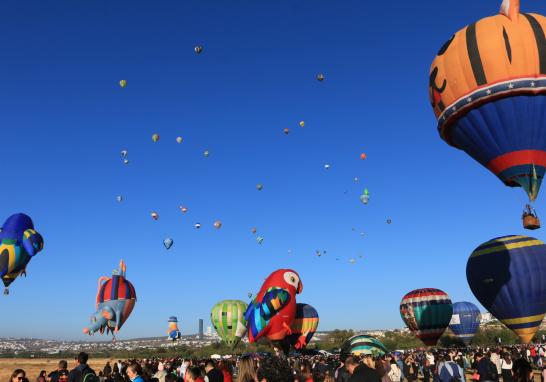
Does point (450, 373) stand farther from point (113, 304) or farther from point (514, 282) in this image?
point (113, 304)

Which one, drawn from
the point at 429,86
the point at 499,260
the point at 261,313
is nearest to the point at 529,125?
the point at 429,86

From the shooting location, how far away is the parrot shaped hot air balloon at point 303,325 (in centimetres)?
3344

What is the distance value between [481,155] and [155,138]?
58.8 feet

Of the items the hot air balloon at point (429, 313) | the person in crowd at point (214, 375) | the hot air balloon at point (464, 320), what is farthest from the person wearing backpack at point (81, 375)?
the hot air balloon at point (464, 320)

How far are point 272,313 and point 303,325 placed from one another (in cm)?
716

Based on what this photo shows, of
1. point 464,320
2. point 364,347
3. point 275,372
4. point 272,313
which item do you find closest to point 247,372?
point 275,372

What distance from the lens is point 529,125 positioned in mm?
14539

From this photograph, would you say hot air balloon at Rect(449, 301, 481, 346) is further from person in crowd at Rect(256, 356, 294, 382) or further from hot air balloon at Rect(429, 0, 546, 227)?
person in crowd at Rect(256, 356, 294, 382)

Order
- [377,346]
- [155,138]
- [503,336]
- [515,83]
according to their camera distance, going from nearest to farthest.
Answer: [515,83]
[377,346]
[155,138]
[503,336]

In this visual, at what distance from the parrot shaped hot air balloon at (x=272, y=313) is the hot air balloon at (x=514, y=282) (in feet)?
34.5

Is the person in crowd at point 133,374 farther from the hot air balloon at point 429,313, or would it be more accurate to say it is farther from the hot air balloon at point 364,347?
the hot air balloon at point 429,313

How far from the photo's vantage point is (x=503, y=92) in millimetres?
14352

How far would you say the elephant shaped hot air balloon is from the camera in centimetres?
3312

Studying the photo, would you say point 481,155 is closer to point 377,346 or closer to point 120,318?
point 377,346
